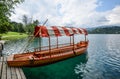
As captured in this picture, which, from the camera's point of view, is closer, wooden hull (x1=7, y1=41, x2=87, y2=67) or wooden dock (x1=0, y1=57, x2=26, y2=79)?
wooden dock (x1=0, y1=57, x2=26, y2=79)

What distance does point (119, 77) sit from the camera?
1773cm

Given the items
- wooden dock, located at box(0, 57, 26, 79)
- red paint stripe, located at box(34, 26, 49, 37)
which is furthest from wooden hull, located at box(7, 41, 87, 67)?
red paint stripe, located at box(34, 26, 49, 37)

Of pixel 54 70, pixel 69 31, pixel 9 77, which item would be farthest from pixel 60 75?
A: pixel 69 31

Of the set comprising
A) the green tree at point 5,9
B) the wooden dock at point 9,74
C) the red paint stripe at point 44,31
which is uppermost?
the green tree at point 5,9

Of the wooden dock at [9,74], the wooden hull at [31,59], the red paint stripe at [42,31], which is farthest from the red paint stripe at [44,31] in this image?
the wooden dock at [9,74]

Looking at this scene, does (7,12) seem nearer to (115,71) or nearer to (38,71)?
(38,71)

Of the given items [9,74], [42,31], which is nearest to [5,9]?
[42,31]

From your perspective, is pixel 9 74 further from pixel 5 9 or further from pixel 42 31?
pixel 5 9

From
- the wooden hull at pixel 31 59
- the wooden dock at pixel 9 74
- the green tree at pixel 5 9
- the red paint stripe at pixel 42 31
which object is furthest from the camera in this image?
the green tree at pixel 5 9

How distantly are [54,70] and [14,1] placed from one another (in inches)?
682

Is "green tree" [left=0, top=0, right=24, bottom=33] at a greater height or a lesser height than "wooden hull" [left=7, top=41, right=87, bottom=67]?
greater

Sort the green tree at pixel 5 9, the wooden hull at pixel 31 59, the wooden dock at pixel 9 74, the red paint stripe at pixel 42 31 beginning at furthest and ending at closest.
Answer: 1. the green tree at pixel 5 9
2. the red paint stripe at pixel 42 31
3. the wooden hull at pixel 31 59
4. the wooden dock at pixel 9 74

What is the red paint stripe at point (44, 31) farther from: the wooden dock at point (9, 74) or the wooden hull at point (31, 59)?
the wooden dock at point (9, 74)

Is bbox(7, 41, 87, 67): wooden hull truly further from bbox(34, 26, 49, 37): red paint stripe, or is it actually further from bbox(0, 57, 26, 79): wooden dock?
bbox(34, 26, 49, 37): red paint stripe
